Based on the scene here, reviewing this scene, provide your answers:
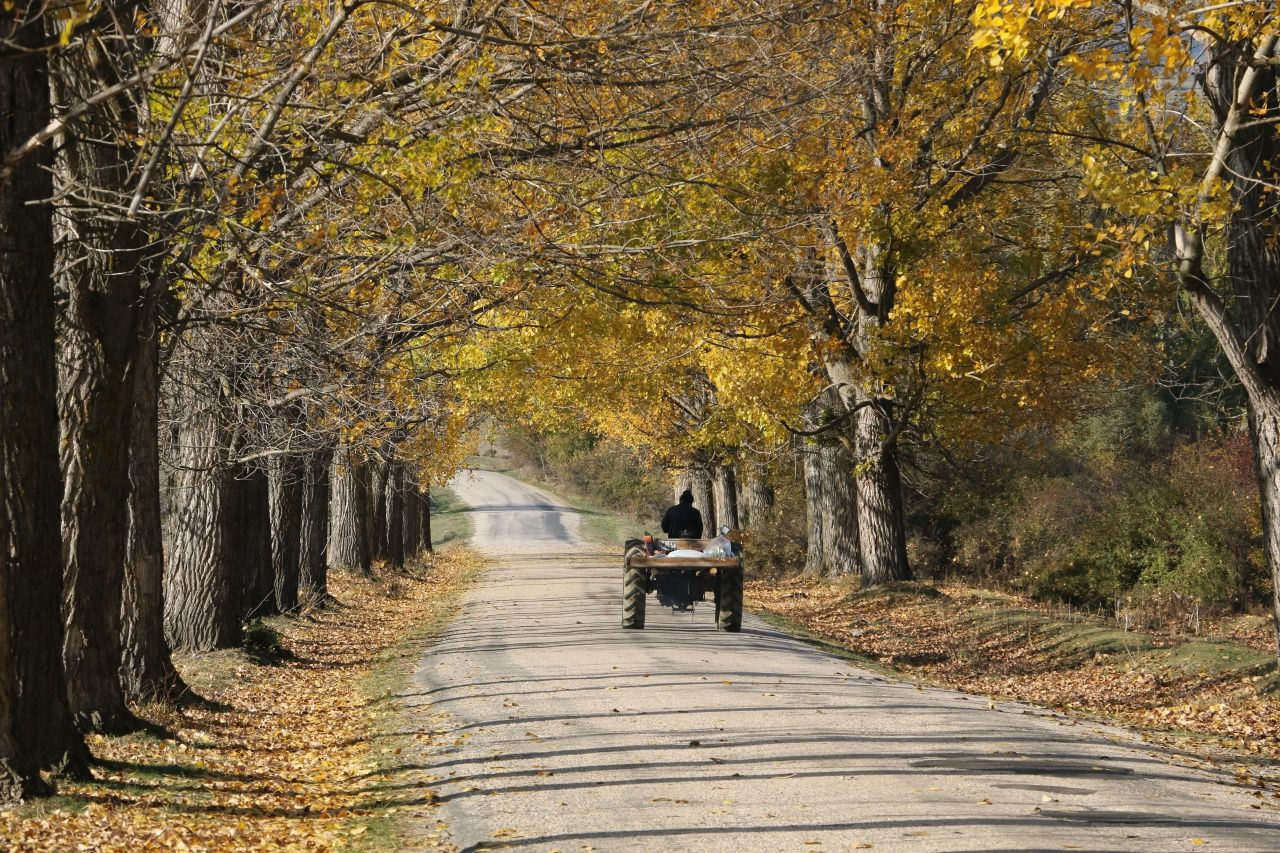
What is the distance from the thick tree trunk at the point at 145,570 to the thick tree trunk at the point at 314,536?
34.4 ft

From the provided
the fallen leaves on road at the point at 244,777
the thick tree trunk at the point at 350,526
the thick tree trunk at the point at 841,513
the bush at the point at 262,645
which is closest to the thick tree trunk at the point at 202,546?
the bush at the point at 262,645

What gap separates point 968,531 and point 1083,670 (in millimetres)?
17908

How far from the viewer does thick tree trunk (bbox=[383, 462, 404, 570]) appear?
3850 centimetres

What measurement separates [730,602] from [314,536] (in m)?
9.33

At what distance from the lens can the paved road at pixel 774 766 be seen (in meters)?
7.93

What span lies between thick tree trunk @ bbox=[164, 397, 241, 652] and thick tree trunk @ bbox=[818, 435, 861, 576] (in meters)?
16.8

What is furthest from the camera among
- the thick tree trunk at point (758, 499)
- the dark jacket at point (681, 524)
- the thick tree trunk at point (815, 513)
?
the thick tree trunk at point (758, 499)

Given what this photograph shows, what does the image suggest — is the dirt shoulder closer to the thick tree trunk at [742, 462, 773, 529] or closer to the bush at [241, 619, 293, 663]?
the bush at [241, 619, 293, 663]

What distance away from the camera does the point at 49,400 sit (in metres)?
8.78

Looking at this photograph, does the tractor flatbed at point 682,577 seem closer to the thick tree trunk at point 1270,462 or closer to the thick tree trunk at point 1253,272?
the thick tree trunk at point 1270,462

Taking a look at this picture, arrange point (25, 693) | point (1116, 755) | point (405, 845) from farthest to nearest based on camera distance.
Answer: point (1116, 755)
point (25, 693)
point (405, 845)

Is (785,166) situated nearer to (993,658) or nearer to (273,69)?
(993,658)

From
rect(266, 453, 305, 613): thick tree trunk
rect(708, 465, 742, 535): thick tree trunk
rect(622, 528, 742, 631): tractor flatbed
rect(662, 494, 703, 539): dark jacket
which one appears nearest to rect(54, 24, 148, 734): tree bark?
rect(622, 528, 742, 631): tractor flatbed

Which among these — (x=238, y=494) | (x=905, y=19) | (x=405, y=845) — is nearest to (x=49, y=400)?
(x=405, y=845)
